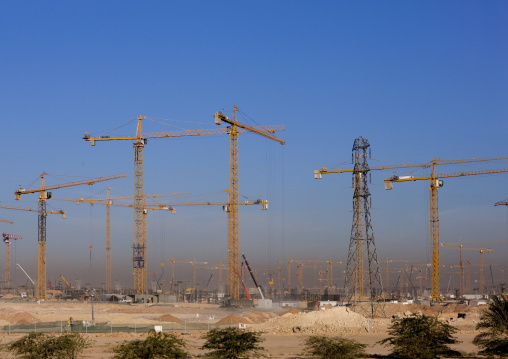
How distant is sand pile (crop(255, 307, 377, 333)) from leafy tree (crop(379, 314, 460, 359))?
2827 cm

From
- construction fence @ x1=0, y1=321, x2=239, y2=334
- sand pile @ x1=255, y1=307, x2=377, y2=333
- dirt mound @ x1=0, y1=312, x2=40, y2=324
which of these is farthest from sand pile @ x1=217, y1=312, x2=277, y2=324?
dirt mound @ x1=0, y1=312, x2=40, y2=324

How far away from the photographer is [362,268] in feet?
367

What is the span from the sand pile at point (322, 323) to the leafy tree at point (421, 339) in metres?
28.3

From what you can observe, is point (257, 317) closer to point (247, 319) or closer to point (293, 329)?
point (247, 319)

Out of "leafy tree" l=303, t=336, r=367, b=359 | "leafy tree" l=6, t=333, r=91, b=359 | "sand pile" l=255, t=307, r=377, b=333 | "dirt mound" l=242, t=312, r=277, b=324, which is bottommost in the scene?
"dirt mound" l=242, t=312, r=277, b=324

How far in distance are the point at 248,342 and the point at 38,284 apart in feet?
449

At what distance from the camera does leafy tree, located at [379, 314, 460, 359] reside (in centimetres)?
4491

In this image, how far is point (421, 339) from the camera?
149 feet

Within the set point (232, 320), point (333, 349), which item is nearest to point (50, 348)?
point (333, 349)

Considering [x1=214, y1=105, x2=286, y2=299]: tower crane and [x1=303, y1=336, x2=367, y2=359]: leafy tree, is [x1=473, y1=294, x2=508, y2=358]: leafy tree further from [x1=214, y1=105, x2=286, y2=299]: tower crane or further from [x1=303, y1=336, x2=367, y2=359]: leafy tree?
[x1=214, y1=105, x2=286, y2=299]: tower crane

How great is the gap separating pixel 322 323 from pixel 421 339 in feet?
112

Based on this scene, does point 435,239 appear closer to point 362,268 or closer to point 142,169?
point 362,268

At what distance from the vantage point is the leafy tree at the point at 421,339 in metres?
44.9

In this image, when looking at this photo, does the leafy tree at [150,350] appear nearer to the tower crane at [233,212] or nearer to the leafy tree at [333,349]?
the leafy tree at [333,349]
